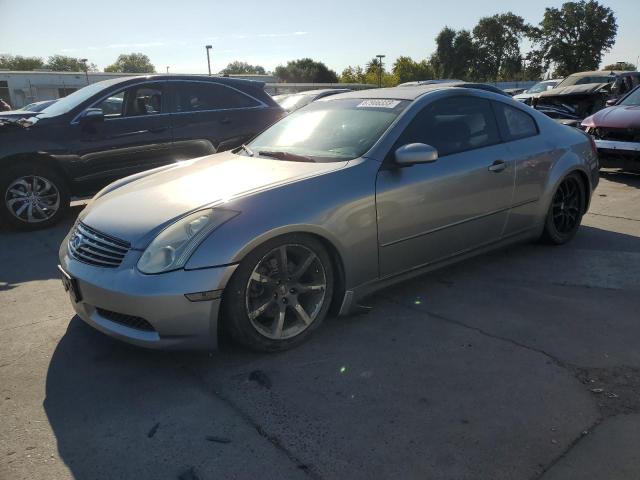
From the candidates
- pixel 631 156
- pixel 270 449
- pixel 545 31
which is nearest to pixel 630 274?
pixel 270 449

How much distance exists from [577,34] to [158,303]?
264 feet

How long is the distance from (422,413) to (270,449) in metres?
0.75

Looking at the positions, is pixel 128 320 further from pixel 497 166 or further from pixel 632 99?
pixel 632 99

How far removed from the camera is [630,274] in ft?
14.1

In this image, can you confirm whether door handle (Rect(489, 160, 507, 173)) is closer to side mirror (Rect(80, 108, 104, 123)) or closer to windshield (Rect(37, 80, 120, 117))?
side mirror (Rect(80, 108, 104, 123))

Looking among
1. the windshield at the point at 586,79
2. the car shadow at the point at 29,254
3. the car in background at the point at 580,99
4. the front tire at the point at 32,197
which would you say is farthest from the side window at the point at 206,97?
the windshield at the point at 586,79

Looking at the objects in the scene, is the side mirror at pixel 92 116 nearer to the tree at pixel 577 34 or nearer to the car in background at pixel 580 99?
the car in background at pixel 580 99

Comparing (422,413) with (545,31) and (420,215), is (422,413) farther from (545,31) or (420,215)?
(545,31)

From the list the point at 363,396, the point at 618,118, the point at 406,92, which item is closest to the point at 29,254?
the point at 406,92

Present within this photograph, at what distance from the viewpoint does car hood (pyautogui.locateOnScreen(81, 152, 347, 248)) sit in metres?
2.96

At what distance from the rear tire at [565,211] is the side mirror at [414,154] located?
1.95 metres

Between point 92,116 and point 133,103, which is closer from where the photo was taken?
point 92,116

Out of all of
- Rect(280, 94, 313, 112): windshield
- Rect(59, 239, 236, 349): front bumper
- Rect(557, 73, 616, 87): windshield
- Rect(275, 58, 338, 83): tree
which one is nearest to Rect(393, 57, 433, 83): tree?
Rect(275, 58, 338, 83): tree

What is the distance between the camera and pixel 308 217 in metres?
3.04
